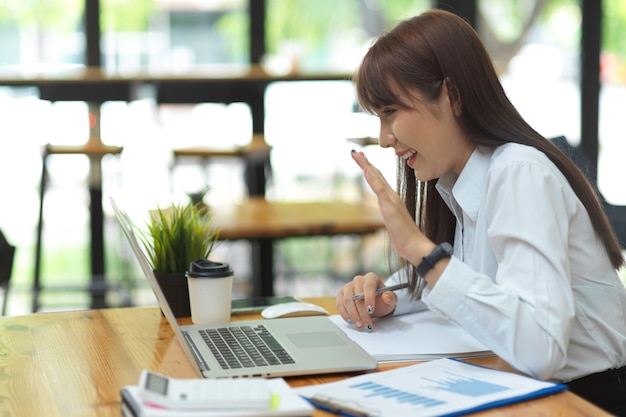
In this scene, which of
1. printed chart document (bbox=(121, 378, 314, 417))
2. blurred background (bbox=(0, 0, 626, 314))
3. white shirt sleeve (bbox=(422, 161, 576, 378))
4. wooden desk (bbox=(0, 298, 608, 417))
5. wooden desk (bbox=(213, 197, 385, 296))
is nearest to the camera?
printed chart document (bbox=(121, 378, 314, 417))

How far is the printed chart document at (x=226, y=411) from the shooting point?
40.9 inches

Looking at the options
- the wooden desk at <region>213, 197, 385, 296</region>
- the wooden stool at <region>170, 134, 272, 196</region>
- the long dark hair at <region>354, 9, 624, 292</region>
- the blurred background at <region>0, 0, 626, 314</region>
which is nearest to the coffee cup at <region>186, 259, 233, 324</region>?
the long dark hair at <region>354, 9, 624, 292</region>

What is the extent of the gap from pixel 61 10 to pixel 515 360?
16.3 ft

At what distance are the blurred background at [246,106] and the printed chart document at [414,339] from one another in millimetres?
3584

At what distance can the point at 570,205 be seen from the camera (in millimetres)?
1438

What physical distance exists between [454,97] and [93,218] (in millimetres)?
4130

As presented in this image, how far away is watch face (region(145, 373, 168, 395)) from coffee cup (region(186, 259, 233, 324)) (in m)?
0.50

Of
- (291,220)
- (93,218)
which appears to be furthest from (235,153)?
(291,220)

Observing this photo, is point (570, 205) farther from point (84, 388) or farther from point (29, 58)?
point (29, 58)

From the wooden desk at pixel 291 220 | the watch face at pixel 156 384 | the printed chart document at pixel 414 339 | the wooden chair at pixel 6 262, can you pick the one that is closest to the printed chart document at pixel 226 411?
the watch face at pixel 156 384

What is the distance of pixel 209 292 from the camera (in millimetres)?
1607

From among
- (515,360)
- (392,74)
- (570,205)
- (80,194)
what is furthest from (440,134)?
(80,194)

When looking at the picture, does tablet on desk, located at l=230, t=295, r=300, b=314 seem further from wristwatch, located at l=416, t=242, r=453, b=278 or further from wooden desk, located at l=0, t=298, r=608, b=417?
wristwatch, located at l=416, t=242, r=453, b=278

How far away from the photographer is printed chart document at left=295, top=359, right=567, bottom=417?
113 centimetres
